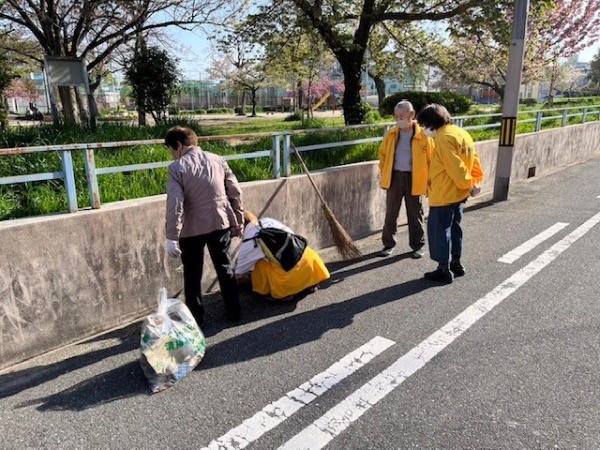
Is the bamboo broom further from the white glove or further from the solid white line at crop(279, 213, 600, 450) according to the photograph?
the white glove

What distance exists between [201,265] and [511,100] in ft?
22.3

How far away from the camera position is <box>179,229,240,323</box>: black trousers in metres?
3.76

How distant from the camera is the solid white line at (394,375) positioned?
8.51ft

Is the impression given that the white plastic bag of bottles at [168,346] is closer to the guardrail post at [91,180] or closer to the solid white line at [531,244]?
the guardrail post at [91,180]

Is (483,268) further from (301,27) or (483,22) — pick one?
(301,27)

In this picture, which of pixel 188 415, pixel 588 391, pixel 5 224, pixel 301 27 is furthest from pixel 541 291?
pixel 301 27

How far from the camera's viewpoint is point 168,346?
3139mm

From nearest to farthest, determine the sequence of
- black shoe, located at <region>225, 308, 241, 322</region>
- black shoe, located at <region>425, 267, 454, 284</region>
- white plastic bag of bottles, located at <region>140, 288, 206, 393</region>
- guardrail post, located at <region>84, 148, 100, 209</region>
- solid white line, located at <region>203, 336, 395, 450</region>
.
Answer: solid white line, located at <region>203, 336, 395, 450</region>
white plastic bag of bottles, located at <region>140, 288, 206, 393</region>
guardrail post, located at <region>84, 148, 100, 209</region>
black shoe, located at <region>225, 308, 241, 322</region>
black shoe, located at <region>425, 267, 454, 284</region>

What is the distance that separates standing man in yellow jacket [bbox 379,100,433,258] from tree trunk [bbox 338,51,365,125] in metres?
5.49

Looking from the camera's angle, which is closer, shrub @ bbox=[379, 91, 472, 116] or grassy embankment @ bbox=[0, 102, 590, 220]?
grassy embankment @ bbox=[0, 102, 590, 220]

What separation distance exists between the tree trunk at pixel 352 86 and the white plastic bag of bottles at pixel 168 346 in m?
8.42

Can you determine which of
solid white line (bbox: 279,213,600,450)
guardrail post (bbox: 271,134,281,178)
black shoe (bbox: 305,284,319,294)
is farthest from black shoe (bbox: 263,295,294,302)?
guardrail post (bbox: 271,134,281,178)

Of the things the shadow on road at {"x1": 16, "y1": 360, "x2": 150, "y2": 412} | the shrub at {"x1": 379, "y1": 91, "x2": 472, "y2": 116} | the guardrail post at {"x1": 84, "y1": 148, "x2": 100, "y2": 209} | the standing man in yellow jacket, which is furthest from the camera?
the shrub at {"x1": 379, "y1": 91, "x2": 472, "y2": 116}

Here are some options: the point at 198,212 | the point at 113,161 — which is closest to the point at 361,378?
the point at 198,212
